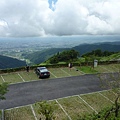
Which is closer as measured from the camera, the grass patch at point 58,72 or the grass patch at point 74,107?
the grass patch at point 74,107

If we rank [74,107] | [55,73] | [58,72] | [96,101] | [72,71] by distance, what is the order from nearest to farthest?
[74,107]
[96,101]
[55,73]
[58,72]
[72,71]

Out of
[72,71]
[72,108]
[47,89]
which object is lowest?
[72,108]

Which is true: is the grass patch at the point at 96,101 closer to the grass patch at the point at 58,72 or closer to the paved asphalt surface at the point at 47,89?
the paved asphalt surface at the point at 47,89

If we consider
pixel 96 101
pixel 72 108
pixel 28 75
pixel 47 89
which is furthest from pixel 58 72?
pixel 72 108

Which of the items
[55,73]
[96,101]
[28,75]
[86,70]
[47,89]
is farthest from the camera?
[86,70]

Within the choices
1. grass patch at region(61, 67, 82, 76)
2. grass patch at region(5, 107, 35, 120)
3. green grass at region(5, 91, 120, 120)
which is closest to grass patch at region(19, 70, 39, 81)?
grass patch at region(61, 67, 82, 76)

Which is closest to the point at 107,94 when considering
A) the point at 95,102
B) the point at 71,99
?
the point at 95,102

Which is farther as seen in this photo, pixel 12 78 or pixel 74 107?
pixel 12 78

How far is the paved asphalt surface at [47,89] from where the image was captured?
55.2 feet

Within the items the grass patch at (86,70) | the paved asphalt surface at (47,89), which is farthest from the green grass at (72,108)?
the grass patch at (86,70)

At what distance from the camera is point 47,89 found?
19734mm

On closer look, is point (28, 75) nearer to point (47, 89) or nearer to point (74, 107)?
point (47, 89)

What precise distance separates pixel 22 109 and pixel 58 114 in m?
3.06

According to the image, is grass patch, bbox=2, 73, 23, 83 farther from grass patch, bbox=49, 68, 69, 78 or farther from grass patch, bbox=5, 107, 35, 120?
grass patch, bbox=5, 107, 35, 120
